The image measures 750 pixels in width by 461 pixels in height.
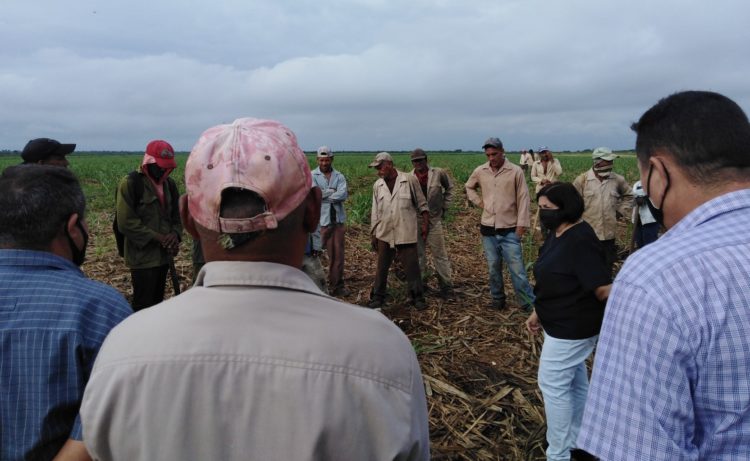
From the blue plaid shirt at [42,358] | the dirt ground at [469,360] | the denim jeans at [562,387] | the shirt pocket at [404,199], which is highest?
the shirt pocket at [404,199]

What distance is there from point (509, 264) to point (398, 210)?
1508 millimetres

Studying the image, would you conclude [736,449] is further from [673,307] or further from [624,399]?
[673,307]

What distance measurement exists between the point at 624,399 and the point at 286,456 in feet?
2.77

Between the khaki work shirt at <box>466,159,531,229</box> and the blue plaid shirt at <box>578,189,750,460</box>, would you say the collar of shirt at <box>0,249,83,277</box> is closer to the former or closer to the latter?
the blue plaid shirt at <box>578,189,750,460</box>

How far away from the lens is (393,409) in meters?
0.96

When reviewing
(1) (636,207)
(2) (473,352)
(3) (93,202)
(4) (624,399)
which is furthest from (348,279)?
(3) (93,202)

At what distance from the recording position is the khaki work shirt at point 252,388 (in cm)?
92

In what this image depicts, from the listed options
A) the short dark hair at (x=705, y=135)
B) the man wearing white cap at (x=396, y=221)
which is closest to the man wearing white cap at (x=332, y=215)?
the man wearing white cap at (x=396, y=221)

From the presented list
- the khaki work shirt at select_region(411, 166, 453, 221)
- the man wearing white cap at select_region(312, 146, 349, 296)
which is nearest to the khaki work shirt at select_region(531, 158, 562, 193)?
the khaki work shirt at select_region(411, 166, 453, 221)

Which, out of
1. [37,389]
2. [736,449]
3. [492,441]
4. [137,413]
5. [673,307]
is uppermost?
[673,307]

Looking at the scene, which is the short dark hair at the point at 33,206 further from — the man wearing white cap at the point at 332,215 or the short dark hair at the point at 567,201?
the man wearing white cap at the point at 332,215

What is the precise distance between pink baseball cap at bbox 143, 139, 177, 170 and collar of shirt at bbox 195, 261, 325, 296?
367 cm

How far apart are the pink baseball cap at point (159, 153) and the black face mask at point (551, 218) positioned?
3202 millimetres

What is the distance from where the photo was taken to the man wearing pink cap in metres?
0.92
